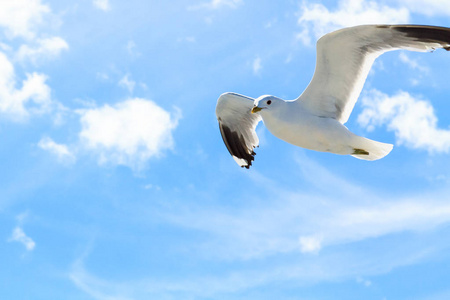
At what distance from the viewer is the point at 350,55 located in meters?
10.7

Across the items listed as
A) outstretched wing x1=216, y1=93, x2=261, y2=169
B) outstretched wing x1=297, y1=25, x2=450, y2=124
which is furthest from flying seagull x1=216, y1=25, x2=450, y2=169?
outstretched wing x1=216, y1=93, x2=261, y2=169

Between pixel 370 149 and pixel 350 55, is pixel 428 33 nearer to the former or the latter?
pixel 350 55

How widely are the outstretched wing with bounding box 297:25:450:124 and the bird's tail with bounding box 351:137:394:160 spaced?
24.6 inches

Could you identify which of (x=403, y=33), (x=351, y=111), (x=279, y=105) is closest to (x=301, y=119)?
(x=279, y=105)

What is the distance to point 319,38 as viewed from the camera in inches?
413

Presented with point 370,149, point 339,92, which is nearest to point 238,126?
point 339,92

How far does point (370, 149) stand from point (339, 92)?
1.08m

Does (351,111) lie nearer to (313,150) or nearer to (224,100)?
(313,150)

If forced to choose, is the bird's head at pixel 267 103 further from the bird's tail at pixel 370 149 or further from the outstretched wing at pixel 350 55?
the bird's tail at pixel 370 149

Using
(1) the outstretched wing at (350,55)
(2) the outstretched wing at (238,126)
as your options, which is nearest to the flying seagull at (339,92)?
(1) the outstretched wing at (350,55)

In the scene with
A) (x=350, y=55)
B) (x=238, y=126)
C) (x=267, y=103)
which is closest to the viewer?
(x=267, y=103)

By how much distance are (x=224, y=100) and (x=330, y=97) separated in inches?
111

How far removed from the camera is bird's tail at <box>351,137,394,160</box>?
10844mm

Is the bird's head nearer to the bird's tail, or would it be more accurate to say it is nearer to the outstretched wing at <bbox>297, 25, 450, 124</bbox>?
the outstretched wing at <bbox>297, 25, 450, 124</bbox>
